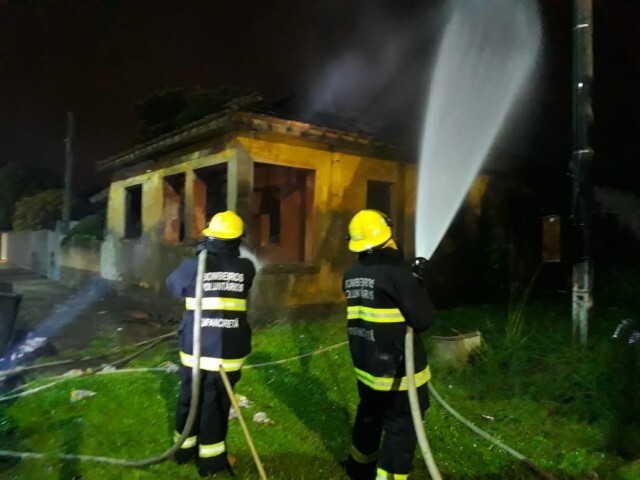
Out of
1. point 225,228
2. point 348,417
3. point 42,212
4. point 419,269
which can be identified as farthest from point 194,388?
point 42,212

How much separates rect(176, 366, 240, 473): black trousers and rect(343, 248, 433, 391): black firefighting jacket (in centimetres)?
103

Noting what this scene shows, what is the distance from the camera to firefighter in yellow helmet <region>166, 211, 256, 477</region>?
3564 mm

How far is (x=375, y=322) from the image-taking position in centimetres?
322

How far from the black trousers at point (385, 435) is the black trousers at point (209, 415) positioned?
0.93m

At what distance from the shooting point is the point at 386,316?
10.4 feet

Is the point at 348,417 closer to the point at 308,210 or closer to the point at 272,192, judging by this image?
the point at 308,210

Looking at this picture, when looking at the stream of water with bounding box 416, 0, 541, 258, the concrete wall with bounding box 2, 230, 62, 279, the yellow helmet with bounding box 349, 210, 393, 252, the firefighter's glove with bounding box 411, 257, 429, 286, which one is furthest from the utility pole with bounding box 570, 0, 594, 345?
the concrete wall with bounding box 2, 230, 62, 279

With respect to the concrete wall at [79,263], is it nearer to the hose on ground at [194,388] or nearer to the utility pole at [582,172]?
the hose on ground at [194,388]

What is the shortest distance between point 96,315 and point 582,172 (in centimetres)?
929

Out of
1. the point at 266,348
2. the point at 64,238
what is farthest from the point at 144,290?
the point at 64,238

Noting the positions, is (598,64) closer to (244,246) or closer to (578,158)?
(578,158)

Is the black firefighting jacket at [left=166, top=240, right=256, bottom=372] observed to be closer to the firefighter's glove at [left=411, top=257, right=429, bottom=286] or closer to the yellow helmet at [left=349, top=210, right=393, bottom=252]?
the yellow helmet at [left=349, top=210, right=393, bottom=252]

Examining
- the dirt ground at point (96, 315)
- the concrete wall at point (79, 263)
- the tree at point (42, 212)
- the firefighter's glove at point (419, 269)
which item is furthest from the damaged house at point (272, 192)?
the tree at point (42, 212)

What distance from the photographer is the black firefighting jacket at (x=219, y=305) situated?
3594mm
